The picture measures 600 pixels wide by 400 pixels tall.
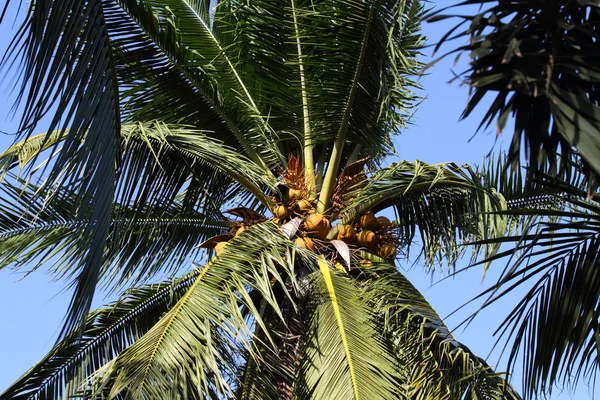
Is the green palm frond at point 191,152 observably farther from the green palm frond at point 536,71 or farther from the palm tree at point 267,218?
the green palm frond at point 536,71

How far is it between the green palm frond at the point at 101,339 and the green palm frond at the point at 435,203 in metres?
1.59

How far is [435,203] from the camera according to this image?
7617mm

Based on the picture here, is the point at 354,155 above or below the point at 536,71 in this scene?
above

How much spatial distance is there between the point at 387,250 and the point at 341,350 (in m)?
1.28

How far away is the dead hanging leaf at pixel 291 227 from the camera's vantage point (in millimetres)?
6996

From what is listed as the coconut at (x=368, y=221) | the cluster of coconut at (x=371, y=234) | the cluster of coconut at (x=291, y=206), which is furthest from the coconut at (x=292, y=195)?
the coconut at (x=368, y=221)

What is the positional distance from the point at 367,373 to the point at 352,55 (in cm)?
248

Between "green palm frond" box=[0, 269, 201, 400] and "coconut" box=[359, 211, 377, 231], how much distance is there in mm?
1350

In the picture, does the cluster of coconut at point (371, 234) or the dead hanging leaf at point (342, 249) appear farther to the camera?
the cluster of coconut at point (371, 234)

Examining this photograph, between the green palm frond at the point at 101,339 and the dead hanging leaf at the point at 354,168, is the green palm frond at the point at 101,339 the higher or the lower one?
the lower one

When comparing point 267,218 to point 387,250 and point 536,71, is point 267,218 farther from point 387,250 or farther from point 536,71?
point 536,71

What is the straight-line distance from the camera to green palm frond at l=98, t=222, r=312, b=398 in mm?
5727

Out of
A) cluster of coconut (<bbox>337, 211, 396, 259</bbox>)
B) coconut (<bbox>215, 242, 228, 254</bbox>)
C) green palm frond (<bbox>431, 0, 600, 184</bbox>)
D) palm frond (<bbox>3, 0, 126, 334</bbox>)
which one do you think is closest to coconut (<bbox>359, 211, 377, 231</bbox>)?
cluster of coconut (<bbox>337, 211, 396, 259</bbox>)

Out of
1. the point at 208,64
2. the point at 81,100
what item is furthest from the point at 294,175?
the point at 81,100
